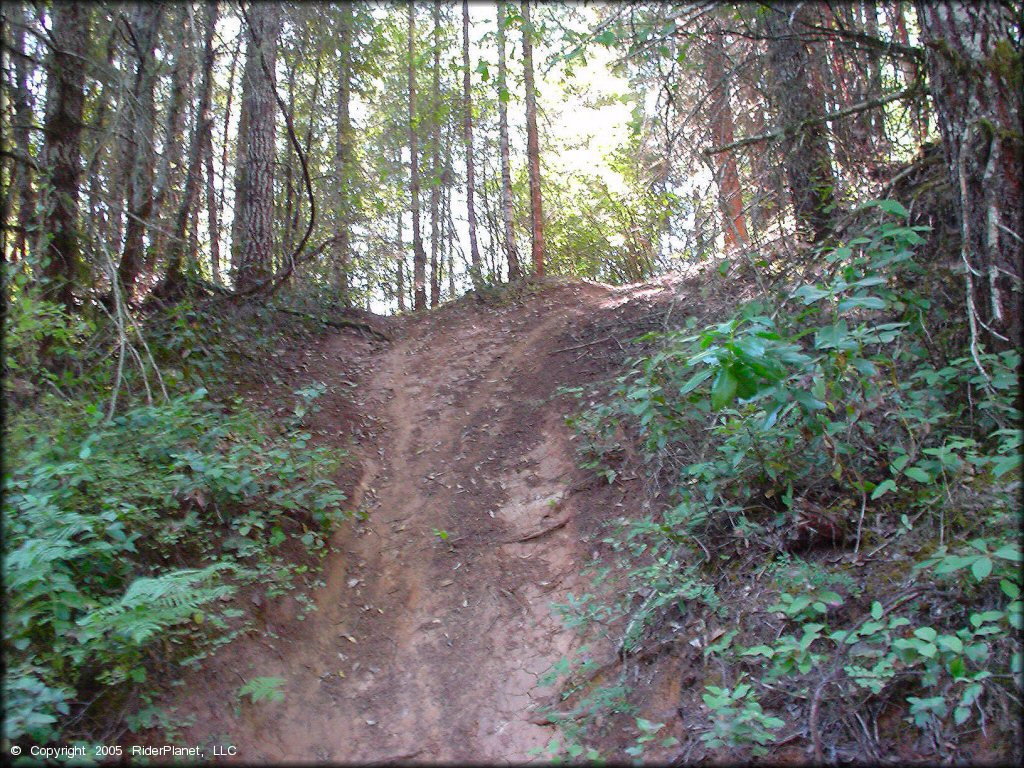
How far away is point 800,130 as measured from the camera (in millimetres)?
5766

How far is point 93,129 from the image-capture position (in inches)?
231

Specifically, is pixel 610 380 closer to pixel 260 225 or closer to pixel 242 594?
pixel 242 594

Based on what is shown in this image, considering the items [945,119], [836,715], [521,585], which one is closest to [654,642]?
[836,715]

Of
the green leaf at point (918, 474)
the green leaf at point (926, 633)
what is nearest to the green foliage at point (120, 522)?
the green leaf at point (926, 633)

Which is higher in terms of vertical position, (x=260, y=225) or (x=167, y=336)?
(x=260, y=225)

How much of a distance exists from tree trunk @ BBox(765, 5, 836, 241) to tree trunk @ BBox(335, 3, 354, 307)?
6902mm

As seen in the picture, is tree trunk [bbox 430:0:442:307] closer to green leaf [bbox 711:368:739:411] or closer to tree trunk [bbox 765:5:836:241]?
tree trunk [bbox 765:5:836:241]

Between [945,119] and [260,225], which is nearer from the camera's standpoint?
[945,119]

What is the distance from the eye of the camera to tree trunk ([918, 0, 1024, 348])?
399cm

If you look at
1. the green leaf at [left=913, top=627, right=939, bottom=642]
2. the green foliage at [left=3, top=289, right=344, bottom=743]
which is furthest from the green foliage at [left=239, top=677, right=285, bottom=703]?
the green leaf at [left=913, top=627, right=939, bottom=642]

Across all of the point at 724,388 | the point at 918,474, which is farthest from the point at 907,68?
the point at 724,388

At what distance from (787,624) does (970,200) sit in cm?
296

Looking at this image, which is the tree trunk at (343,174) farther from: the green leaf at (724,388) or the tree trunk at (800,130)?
the green leaf at (724,388)

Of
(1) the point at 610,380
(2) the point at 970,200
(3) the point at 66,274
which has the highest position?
(3) the point at 66,274
